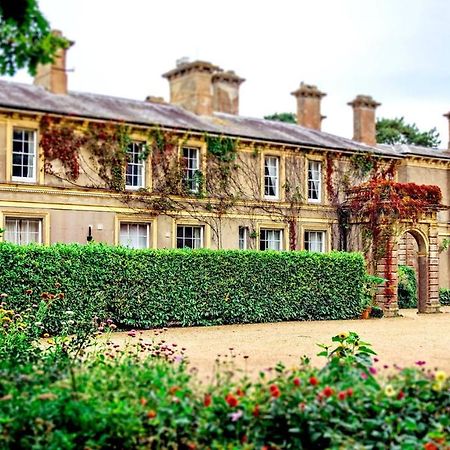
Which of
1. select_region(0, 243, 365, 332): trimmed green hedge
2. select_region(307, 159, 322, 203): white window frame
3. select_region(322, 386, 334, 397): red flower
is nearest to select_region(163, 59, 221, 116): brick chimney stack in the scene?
select_region(307, 159, 322, 203): white window frame

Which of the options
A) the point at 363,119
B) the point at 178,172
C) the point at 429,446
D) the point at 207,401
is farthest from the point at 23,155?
the point at 429,446

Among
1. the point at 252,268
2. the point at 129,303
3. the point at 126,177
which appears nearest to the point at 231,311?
the point at 252,268

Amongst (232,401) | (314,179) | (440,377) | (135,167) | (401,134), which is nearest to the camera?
(232,401)

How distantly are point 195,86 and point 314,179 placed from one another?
19.7 feet

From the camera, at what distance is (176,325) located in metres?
23.3

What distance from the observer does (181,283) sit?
23562 millimetres

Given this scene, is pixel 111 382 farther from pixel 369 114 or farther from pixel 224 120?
pixel 369 114

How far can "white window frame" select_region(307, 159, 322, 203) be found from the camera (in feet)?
107

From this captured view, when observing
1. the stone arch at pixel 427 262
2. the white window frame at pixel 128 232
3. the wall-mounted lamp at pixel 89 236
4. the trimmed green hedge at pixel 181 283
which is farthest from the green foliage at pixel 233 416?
the stone arch at pixel 427 262

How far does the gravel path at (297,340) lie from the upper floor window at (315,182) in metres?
7.19

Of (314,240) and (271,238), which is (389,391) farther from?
(314,240)

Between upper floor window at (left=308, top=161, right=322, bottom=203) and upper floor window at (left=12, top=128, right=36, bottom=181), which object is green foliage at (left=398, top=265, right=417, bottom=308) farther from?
upper floor window at (left=12, top=128, right=36, bottom=181)

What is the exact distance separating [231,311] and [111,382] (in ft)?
57.6

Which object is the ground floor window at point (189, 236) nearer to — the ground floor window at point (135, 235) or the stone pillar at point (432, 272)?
the ground floor window at point (135, 235)
